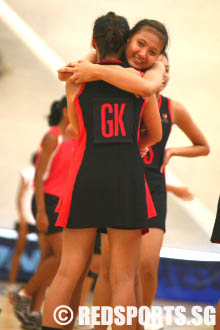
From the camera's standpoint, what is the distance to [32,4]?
23.3 feet

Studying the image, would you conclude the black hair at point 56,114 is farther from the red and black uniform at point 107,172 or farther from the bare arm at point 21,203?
the red and black uniform at point 107,172

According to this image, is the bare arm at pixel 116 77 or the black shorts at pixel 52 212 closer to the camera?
the bare arm at pixel 116 77

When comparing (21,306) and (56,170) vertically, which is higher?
(56,170)

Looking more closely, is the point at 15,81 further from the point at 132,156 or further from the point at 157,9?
the point at 132,156

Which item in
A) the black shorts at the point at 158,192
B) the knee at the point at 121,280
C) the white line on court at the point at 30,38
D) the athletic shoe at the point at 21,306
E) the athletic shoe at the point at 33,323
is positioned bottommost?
the athletic shoe at the point at 33,323

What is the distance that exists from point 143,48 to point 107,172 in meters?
0.57

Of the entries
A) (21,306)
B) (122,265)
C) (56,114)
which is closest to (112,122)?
(122,265)

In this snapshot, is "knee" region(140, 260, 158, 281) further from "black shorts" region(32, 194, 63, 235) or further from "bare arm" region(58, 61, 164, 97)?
"black shorts" region(32, 194, 63, 235)

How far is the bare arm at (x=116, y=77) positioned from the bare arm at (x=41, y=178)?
5.91 ft

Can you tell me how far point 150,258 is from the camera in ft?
9.61

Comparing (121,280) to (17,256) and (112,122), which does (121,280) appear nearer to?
(112,122)

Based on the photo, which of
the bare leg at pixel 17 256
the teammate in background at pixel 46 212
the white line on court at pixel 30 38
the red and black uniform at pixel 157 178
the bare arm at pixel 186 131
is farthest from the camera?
the white line on court at pixel 30 38

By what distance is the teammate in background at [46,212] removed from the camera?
13.1ft

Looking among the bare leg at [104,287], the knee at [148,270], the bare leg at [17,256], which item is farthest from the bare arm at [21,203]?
the bare leg at [104,287]
